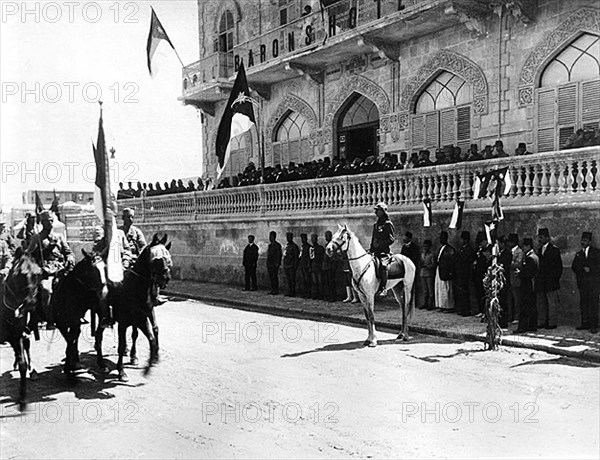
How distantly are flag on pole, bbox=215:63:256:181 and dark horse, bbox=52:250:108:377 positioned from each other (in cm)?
858

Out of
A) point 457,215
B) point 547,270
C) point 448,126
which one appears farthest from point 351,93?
point 547,270

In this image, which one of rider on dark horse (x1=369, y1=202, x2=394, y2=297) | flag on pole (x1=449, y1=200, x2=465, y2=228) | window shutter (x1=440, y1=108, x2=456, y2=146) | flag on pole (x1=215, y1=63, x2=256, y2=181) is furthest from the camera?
window shutter (x1=440, y1=108, x2=456, y2=146)

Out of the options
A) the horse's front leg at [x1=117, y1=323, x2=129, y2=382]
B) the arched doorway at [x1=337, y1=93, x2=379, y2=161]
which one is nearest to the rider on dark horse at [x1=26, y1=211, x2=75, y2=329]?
the horse's front leg at [x1=117, y1=323, x2=129, y2=382]

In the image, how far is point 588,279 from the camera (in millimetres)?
10195

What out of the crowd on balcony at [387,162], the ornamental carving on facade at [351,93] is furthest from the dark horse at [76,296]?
the ornamental carving on facade at [351,93]

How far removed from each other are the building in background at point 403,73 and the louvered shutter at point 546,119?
1.0 inches

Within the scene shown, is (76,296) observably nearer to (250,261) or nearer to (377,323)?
(377,323)

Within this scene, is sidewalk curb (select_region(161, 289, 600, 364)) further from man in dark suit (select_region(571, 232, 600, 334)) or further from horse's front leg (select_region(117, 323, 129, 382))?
horse's front leg (select_region(117, 323, 129, 382))

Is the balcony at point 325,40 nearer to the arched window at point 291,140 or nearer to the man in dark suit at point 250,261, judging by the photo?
the arched window at point 291,140

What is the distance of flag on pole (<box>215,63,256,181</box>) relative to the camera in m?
16.4

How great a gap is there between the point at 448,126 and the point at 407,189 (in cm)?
417

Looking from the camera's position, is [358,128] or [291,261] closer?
[291,261]

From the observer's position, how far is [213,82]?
24.0 m

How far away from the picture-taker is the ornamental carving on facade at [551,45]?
43.9ft
